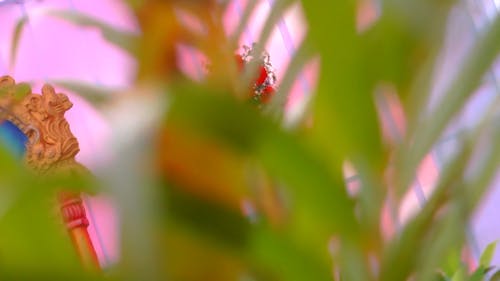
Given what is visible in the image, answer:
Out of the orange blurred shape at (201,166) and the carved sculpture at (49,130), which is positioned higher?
the carved sculpture at (49,130)

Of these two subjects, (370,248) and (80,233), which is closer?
(370,248)

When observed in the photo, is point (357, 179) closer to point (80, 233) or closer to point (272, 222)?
point (272, 222)

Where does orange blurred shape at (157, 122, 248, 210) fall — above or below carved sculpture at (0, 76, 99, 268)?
below

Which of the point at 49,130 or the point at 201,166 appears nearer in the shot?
the point at 201,166

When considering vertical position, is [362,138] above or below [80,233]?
below

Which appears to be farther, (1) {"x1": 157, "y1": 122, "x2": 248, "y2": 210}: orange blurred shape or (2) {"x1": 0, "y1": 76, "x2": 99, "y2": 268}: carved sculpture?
(2) {"x1": 0, "y1": 76, "x2": 99, "y2": 268}: carved sculpture

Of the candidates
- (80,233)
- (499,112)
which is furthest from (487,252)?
(80,233)

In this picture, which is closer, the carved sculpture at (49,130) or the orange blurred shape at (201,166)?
the orange blurred shape at (201,166)

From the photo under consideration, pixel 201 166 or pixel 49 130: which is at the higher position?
pixel 49 130

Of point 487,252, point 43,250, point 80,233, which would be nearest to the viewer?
point 43,250

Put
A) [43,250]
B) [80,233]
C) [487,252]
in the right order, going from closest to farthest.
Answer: [43,250], [487,252], [80,233]

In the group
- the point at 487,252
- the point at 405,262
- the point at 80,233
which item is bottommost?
the point at 405,262
